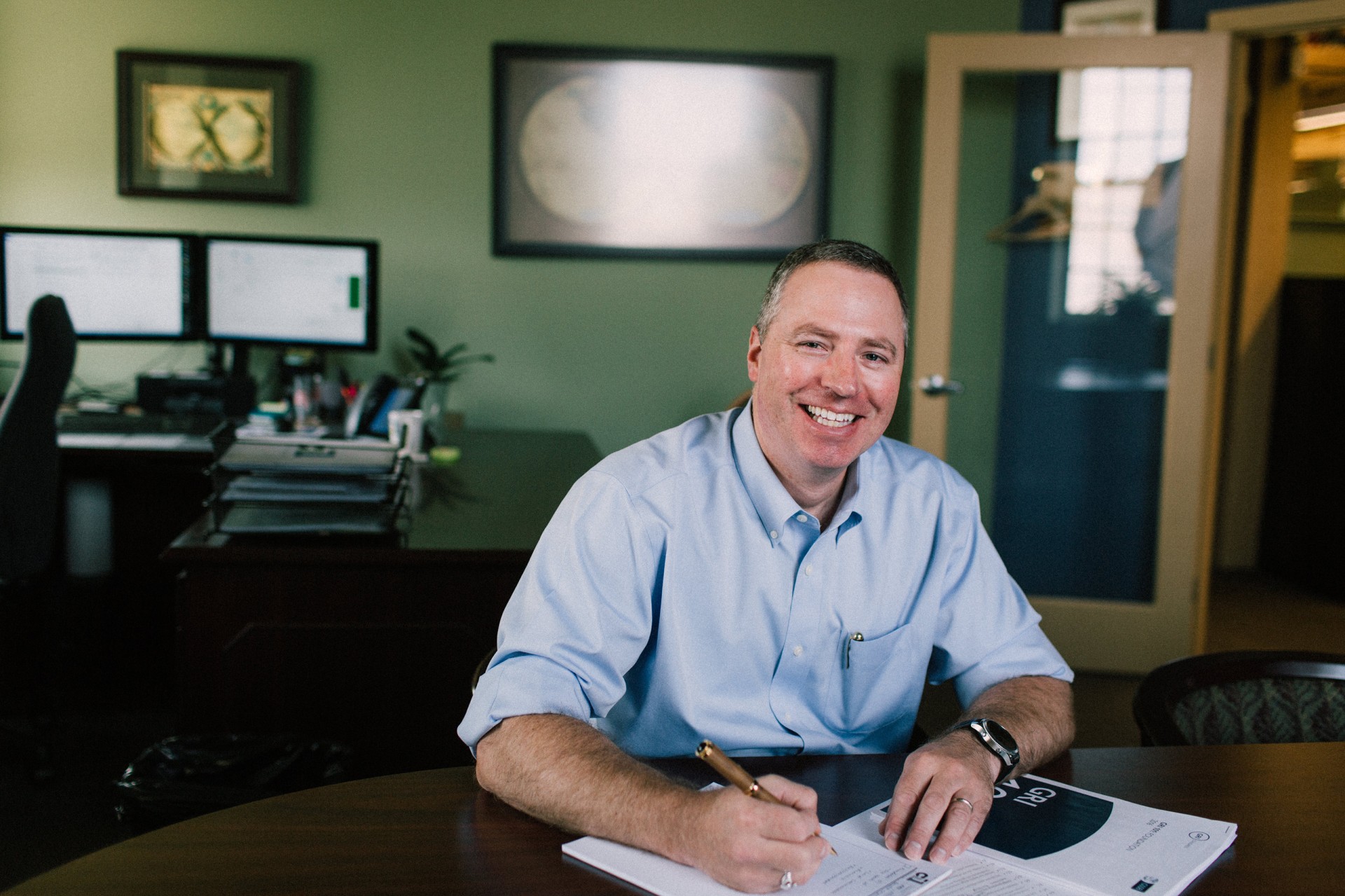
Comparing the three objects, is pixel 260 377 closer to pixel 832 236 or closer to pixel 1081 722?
pixel 832 236

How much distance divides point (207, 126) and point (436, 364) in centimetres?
106

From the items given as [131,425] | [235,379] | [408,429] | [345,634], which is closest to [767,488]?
[345,634]

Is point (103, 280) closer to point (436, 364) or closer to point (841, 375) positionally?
point (436, 364)

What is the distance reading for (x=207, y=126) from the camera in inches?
135

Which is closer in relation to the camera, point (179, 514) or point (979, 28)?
point (179, 514)

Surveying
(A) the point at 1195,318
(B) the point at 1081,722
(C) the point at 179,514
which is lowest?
(B) the point at 1081,722

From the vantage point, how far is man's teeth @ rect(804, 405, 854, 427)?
123 cm

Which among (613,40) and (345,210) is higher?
(613,40)

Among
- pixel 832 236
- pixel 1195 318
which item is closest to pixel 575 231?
pixel 832 236

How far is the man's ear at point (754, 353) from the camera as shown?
1.32m

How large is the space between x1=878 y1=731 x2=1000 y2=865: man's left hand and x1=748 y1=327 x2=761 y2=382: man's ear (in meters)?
0.52

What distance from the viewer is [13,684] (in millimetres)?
2928

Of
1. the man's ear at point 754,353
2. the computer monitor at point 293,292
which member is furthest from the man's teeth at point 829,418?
the computer monitor at point 293,292

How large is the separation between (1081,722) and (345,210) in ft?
9.12
